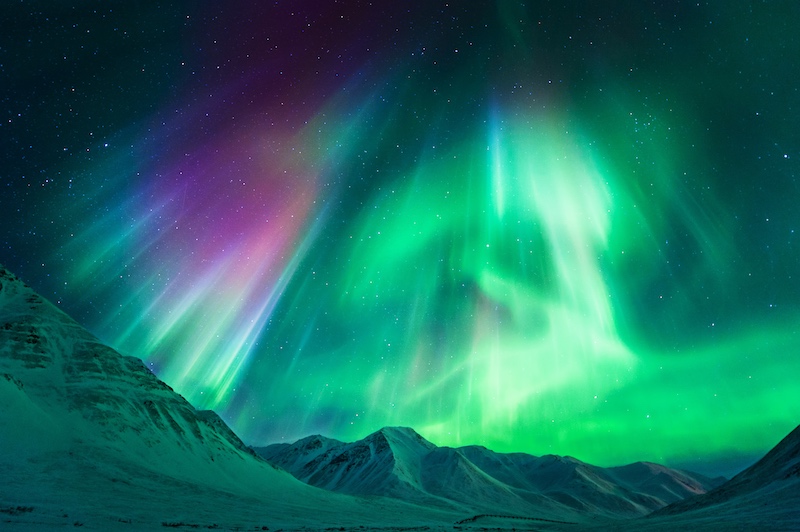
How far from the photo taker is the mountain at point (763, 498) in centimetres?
3919

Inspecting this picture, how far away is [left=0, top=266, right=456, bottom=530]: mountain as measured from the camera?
50875mm

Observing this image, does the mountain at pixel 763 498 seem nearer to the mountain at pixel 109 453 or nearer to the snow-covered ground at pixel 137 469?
the snow-covered ground at pixel 137 469

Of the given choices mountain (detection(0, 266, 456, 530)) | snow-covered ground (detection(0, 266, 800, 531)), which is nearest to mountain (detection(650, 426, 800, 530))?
snow-covered ground (detection(0, 266, 800, 531))

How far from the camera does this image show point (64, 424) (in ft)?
274

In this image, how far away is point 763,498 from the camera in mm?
48156

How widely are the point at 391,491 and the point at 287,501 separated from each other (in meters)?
102

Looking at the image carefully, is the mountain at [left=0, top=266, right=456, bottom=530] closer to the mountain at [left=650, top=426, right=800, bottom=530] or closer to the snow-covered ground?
the snow-covered ground

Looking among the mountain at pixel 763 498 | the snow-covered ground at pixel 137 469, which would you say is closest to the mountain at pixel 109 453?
A: the snow-covered ground at pixel 137 469

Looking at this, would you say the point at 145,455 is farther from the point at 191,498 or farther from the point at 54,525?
the point at 54,525

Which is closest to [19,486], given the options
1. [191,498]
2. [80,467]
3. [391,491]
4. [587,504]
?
[80,467]

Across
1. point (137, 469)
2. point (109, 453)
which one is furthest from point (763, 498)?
point (109, 453)

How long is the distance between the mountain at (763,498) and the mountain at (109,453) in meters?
47.5

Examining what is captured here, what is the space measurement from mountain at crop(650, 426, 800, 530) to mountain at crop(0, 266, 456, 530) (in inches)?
1871

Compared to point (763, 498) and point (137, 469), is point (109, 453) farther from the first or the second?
point (763, 498)
